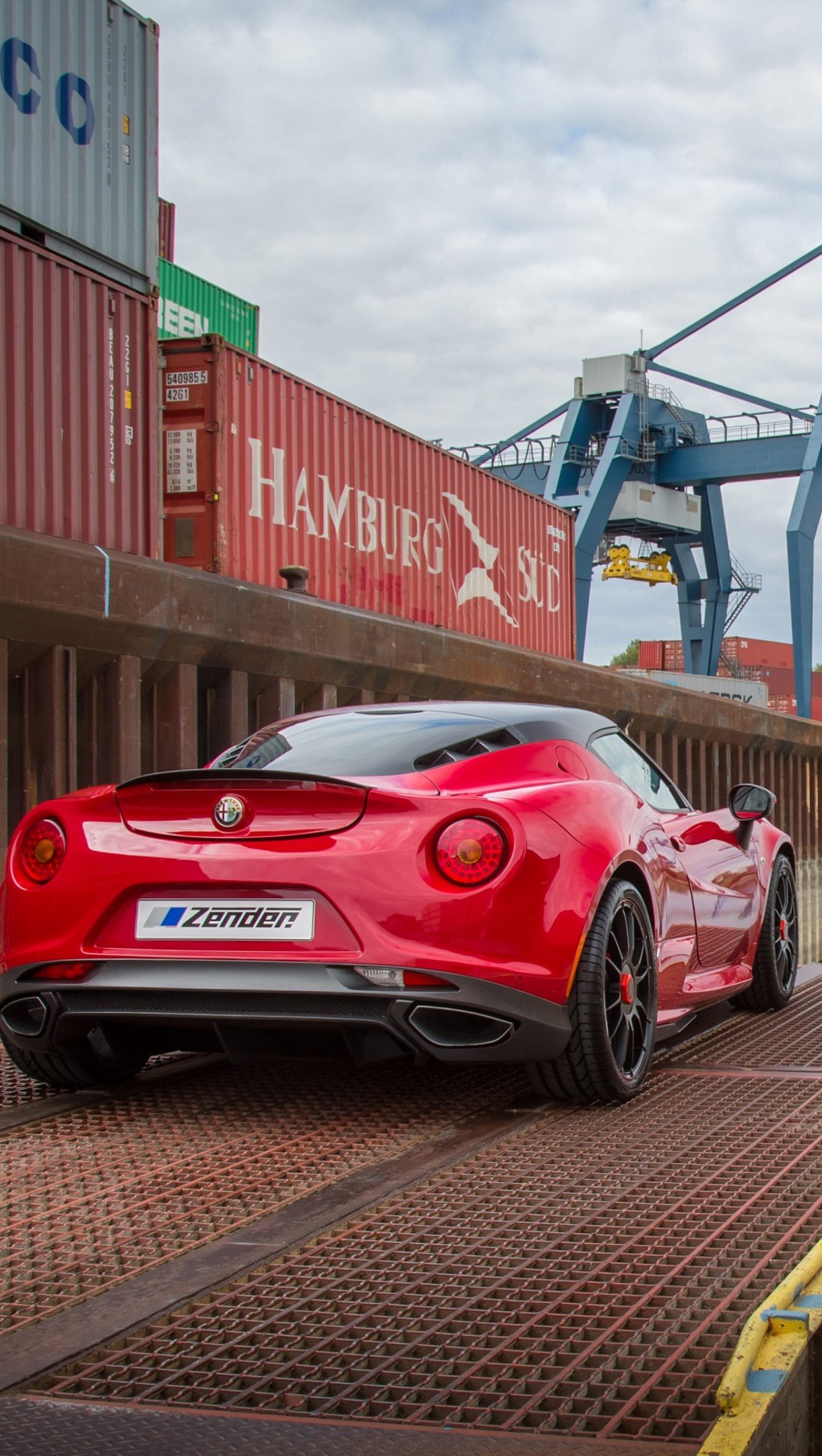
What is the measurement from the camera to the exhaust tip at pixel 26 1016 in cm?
443

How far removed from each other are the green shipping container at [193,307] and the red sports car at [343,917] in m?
16.5

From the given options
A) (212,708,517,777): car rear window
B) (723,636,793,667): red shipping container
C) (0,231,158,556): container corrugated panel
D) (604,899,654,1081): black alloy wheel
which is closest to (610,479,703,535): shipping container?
(723,636,793,667): red shipping container

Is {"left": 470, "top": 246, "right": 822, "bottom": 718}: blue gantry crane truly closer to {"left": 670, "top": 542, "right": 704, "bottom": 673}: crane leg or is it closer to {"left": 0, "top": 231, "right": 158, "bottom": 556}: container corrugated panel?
{"left": 670, "top": 542, "right": 704, "bottom": 673}: crane leg

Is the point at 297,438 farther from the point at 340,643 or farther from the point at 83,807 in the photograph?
the point at 83,807

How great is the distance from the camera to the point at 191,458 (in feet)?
42.7

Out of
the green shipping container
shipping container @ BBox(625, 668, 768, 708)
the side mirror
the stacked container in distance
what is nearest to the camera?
the side mirror

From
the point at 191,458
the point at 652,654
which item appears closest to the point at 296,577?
the point at 191,458

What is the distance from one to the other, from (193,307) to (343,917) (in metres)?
18.6

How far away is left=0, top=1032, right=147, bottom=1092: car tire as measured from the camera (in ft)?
15.4

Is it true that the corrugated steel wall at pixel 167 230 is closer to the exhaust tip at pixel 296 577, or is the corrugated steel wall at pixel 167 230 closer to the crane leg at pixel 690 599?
the exhaust tip at pixel 296 577

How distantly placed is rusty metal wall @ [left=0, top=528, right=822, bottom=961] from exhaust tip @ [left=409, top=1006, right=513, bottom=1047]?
3303 mm

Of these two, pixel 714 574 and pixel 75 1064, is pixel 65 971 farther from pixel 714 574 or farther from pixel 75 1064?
pixel 714 574

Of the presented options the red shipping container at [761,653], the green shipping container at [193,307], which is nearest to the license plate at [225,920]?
the green shipping container at [193,307]

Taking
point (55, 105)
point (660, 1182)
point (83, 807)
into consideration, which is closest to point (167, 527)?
point (55, 105)
